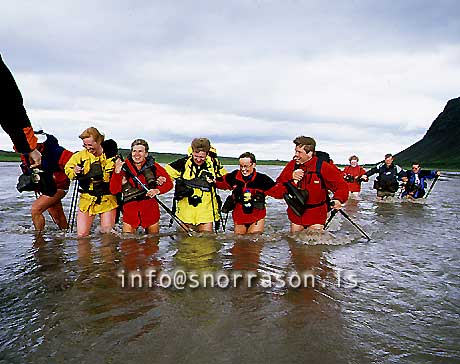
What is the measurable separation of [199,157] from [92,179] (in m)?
2.21

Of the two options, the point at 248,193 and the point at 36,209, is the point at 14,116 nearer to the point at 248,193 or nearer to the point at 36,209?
the point at 248,193

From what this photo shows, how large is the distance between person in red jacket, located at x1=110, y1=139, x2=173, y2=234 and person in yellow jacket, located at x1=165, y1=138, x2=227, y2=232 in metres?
0.31

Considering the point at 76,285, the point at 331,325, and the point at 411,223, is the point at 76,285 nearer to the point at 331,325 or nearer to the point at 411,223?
the point at 331,325

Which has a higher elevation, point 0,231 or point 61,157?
point 61,157

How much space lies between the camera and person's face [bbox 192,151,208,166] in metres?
9.23

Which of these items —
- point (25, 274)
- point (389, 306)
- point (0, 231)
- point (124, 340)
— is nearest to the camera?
point (124, 340)

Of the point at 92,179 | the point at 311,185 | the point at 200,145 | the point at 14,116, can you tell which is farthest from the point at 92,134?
the point at 14,116

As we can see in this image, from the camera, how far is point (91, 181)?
9078 mm

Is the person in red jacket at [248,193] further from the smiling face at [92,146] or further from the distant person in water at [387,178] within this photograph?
the distant person in water at [387,178]

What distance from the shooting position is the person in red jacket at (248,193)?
31.5 ft

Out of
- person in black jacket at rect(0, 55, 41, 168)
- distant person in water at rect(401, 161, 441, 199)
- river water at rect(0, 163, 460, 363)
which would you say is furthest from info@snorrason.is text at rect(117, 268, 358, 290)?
distant person in water at rect(401, 161, 441, 199)

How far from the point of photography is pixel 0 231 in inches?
419

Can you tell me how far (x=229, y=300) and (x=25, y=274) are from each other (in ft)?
10.3

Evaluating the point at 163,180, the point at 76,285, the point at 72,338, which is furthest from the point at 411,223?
the point at 72,338
